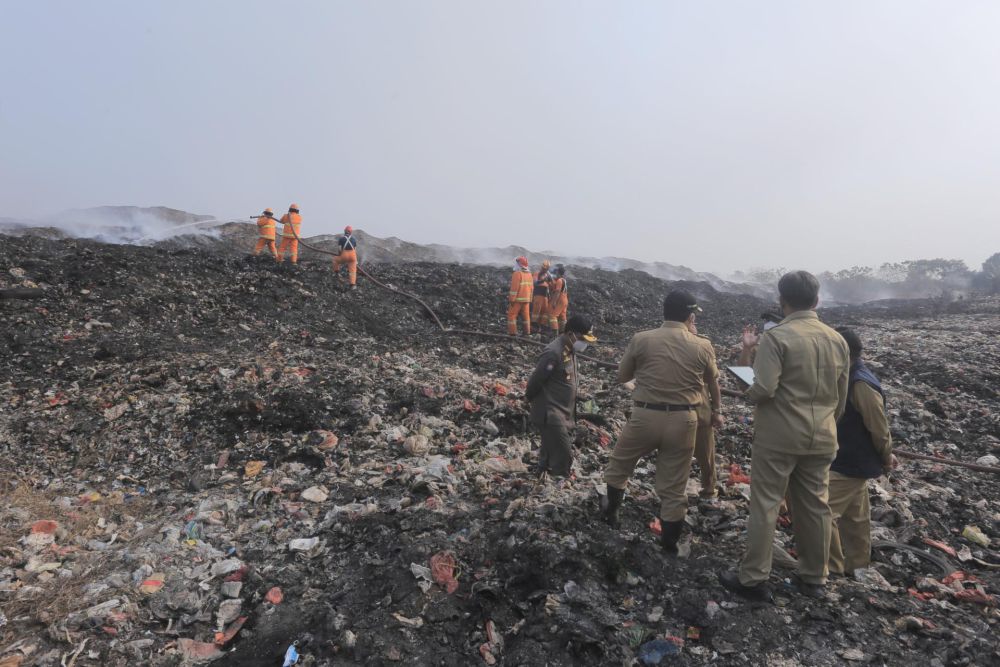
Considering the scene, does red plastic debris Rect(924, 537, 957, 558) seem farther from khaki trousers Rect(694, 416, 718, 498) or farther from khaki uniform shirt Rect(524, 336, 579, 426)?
khaki uniform shirt Rect(524, 336, 579, 426)

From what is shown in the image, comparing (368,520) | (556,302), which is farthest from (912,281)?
(368,520)

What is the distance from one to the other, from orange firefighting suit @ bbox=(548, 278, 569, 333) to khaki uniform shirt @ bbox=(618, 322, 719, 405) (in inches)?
287

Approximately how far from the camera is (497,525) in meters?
3.51

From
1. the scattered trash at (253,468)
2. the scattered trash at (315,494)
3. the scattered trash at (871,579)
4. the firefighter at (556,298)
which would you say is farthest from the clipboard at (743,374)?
the firefighter at (556,298)

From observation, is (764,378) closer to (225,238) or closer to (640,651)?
(640,651)

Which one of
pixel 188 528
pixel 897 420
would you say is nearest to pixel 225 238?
pixel 188 528

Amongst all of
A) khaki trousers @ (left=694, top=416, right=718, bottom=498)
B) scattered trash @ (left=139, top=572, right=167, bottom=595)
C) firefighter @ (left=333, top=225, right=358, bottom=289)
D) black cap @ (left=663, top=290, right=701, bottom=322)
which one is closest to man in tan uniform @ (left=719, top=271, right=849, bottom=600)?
black cap @ (left=663, top=290, right=701, bottom=322)

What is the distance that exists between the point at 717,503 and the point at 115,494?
4842 millimetres

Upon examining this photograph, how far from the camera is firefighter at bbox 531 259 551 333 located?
10.5 metres

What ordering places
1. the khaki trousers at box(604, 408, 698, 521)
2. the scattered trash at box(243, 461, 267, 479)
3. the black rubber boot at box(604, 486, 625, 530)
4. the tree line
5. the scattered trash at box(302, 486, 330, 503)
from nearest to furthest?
the khaki trousers at box(604, 408, 698, 521)
the black rubber boot at box(604, 486, 625, 530)
the scattered trash at box(302, 486, 330, 503)
the scattered trash at box(243, 461, 267, 479)
the tree line

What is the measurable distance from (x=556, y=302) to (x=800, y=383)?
7968 mm

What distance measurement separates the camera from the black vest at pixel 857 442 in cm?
305

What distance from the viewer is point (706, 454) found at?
3980mm

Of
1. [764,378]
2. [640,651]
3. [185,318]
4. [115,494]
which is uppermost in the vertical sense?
[764,378]
